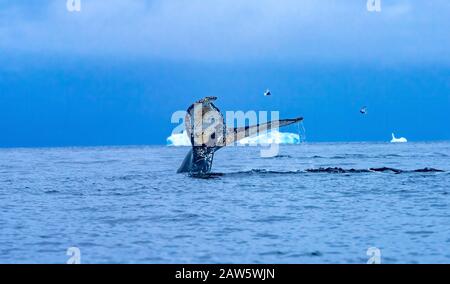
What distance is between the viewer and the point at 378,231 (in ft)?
45.3

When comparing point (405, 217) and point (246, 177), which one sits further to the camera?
point (246, 177)

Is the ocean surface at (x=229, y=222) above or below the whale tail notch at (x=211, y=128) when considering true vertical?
below

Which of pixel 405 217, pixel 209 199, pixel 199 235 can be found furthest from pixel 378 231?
pixel 209 199

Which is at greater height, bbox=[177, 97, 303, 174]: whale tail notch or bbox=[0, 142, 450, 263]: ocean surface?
bbox=[177, 97, 303, 174]: whale tail notch

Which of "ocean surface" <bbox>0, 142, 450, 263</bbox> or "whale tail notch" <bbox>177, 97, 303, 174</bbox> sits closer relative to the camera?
"ocean surface" <bbox>0, 142, 450, 263</bbox>

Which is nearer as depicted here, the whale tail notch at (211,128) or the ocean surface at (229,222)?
the ocean surface at (229,222)

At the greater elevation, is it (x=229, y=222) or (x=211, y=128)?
(x=211, y=128)

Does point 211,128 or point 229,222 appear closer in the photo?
point 229,222
